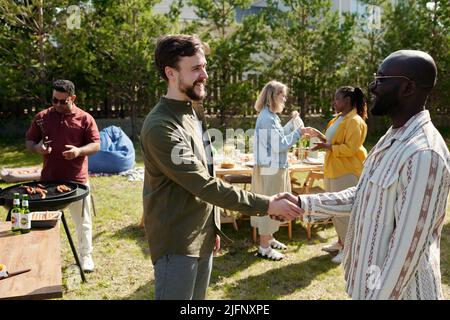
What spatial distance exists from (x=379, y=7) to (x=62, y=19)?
9742 millimetres

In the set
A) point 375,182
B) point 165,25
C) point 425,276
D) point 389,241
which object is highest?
point 165,25

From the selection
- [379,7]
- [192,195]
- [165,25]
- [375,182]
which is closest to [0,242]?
[192,195]

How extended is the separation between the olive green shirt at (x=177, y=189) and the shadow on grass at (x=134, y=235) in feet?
10.3

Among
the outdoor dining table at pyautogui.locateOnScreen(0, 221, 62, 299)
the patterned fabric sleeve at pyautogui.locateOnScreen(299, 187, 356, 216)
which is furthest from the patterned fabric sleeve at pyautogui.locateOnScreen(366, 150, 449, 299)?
the outdoor dining table at pyautogui.locateOnScreen(0, 221, 62, 299)

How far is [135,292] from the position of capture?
457 cm

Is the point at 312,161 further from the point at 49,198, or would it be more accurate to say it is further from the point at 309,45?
the point at 309,45

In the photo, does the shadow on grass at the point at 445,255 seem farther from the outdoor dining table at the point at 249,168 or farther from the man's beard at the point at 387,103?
the man's beard at the point at 387,103

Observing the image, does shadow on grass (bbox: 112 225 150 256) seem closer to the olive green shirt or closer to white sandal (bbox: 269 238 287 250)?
white sandal (bbox: 269 238 287 250)

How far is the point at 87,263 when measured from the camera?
16.4 ft

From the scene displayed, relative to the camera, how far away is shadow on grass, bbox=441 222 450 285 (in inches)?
189

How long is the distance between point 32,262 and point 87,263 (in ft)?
7.36

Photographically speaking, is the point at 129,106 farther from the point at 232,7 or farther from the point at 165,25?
the point at 232,7

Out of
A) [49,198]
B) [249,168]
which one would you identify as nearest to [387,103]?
[49,198]

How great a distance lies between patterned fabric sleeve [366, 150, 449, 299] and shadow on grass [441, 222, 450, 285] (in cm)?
325
